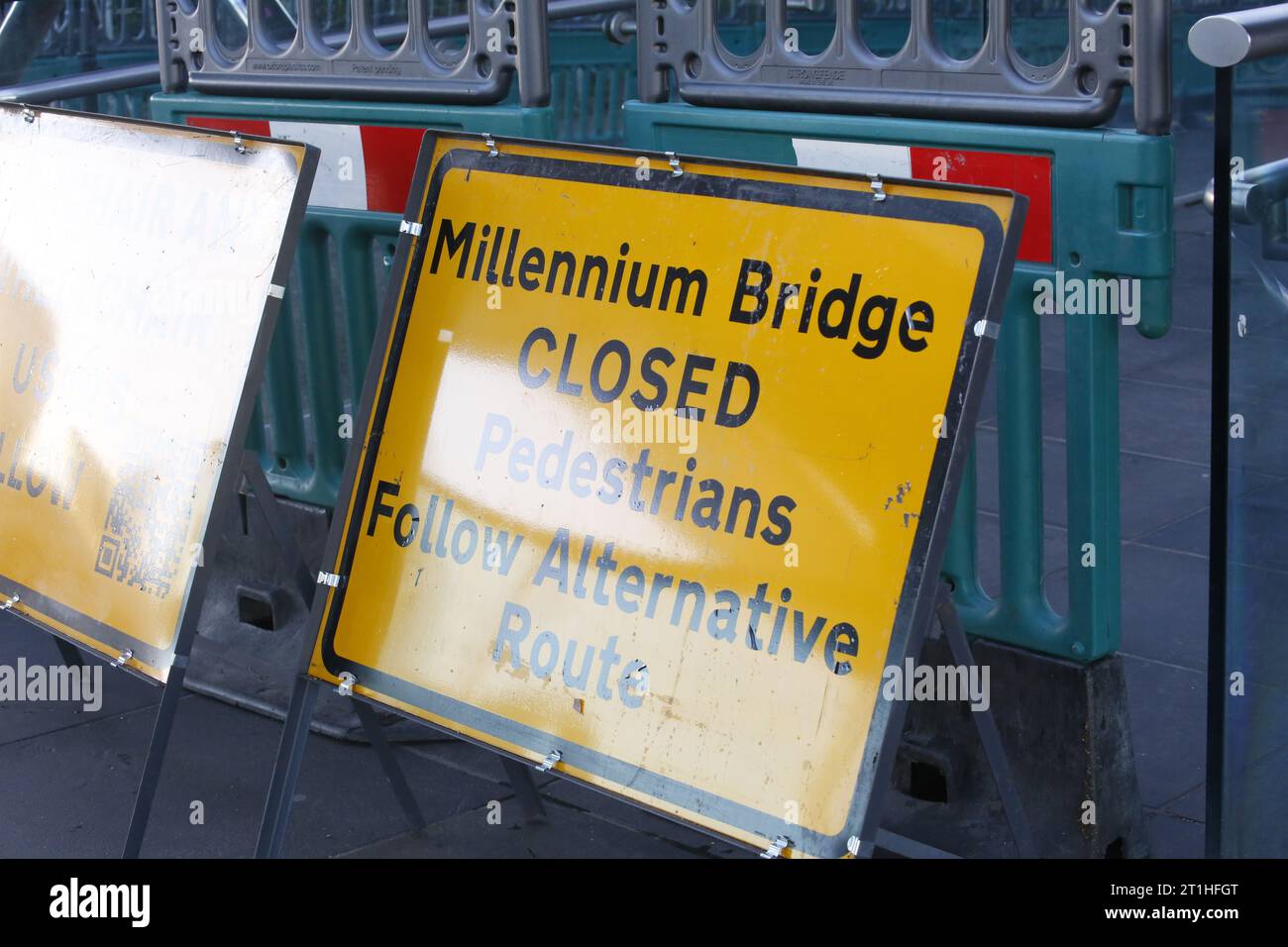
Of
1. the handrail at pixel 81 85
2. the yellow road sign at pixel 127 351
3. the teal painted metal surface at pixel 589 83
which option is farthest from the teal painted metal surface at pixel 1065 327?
the teal painted metal surface at pixel 589 83

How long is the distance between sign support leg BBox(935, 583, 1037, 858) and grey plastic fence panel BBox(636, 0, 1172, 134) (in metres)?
0.94

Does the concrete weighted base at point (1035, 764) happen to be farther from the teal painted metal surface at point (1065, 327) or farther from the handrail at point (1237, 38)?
the handrail at point (1237, 38)

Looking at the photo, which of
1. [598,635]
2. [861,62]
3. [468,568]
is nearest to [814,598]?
[598,635]

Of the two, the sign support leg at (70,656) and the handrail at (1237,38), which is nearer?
the handrail at (1237,38)

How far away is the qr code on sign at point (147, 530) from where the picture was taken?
327cm

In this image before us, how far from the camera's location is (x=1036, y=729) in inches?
131

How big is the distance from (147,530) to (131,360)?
1.31 ft

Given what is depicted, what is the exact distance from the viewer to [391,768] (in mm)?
3639

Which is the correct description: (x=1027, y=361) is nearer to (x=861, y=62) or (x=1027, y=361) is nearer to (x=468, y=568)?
(x=861, y=62)

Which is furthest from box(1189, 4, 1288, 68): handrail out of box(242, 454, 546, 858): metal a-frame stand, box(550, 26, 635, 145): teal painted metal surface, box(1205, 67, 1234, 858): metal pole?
box(550, 26, 635, 145): teal painted metal surface

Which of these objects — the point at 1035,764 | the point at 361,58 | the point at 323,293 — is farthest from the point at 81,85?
the point at 1035,764

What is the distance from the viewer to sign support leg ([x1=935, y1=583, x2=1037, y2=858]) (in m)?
2.67

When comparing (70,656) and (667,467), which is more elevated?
(667,467)

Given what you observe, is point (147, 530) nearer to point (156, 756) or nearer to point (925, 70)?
point (156, 756)
